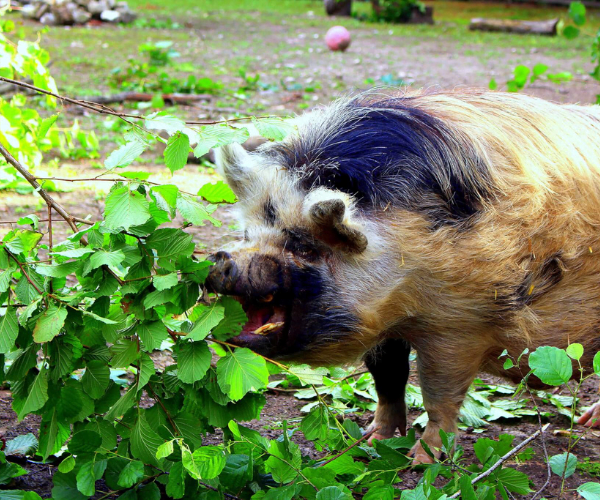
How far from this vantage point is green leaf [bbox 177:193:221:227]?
2.54m

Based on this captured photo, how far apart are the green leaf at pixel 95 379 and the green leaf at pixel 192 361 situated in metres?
0.24

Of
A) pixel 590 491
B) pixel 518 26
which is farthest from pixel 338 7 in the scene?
pixel 590 491

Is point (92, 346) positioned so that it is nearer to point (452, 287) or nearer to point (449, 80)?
point (452, 287)

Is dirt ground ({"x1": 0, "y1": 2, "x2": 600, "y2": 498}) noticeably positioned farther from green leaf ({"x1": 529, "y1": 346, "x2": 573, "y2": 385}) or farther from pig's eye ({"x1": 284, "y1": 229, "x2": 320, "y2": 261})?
green leaf ({"x1": 529, "y1": 346, "x2": 573, "y2": 385})

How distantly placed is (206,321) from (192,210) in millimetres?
354

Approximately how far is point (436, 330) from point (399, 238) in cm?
38

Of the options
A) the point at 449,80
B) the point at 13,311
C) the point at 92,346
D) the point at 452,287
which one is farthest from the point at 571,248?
the point at 449,80

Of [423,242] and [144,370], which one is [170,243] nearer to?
[144,370]

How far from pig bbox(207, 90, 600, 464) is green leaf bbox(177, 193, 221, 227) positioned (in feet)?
0.60

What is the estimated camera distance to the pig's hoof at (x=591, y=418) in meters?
3.57

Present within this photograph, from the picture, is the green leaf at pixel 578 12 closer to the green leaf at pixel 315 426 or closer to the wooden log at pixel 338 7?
the green leaf at pixel 315 426

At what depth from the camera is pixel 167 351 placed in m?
4.07

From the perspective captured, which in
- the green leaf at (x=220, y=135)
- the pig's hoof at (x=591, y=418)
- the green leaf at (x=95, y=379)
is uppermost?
the green leaf at (x=220, y=135)

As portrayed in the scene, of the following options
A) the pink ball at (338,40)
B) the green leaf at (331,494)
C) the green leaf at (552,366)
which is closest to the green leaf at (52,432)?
the green leaf at (331,494)
